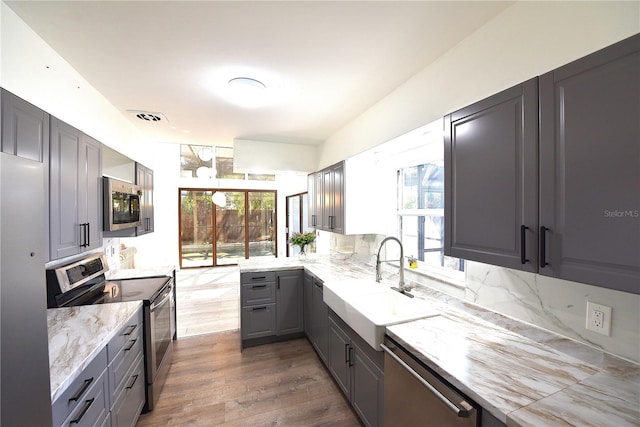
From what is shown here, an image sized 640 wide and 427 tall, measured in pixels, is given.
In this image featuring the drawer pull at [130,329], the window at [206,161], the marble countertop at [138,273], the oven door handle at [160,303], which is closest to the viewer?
the drawer pull at [130,329]

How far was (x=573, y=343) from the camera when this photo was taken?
3.83 feet

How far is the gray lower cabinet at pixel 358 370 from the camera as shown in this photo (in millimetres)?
1594

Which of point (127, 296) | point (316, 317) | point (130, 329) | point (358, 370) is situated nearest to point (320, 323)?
point (316, 317)

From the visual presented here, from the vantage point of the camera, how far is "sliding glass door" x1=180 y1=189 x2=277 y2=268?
245 inches

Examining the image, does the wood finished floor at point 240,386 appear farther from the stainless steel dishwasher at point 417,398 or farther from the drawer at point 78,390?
the drawer at point 78,390

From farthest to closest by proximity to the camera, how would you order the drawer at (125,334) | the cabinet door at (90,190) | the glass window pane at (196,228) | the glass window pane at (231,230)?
the glass window pane at (231,230), the glass window pane at (196,228), the cabinet door at (90,190), the drawer at (125,334)

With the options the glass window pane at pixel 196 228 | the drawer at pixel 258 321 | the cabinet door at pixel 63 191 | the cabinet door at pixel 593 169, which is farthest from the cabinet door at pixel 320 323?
the glass window pane at pixel 196 228

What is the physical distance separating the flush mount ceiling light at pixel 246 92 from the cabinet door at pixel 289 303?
74.5 inches

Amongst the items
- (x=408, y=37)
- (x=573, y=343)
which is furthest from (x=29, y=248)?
(x=573, y=343)

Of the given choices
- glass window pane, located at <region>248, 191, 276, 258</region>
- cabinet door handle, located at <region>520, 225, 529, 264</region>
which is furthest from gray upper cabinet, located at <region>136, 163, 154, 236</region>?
glass window pane, located at <region>248, 191, 276, 258</region>

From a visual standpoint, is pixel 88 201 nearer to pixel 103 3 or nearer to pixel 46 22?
pixel 46 22

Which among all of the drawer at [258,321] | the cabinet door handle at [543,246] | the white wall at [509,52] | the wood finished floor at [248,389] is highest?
the white wall at [509,52]

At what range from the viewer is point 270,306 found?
9.84 ft

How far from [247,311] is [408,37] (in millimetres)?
2945
